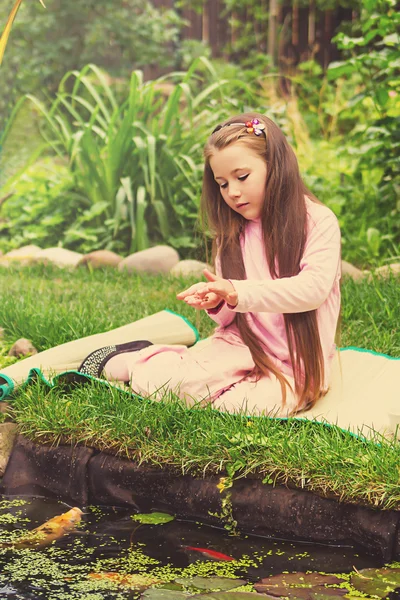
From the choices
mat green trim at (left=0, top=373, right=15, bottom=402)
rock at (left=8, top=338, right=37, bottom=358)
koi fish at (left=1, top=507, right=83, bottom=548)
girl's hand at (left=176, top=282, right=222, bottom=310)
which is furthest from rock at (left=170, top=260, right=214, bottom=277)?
koi fish at (left=1, top=507, right=83, bottom=548)

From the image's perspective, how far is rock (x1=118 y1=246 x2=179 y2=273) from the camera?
589cm

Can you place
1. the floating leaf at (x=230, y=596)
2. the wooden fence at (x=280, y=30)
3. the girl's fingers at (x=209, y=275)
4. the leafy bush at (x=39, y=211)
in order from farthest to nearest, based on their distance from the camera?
1. the wooden fence at (x=280, y=30)
2. the leafy bush at (x=39, y=211)
3. the girl's fingers at (x=209, y=275)
4. the floating leaf at (x=230, y=596)

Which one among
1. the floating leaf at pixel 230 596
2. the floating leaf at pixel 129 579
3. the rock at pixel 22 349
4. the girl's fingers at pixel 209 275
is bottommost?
the floating leaf at pixel 129 579

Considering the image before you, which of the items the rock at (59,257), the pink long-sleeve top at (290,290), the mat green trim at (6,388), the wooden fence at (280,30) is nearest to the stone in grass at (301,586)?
the pink long-sleeve top at (290,290)

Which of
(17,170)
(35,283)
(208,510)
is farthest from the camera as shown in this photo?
(17,170)

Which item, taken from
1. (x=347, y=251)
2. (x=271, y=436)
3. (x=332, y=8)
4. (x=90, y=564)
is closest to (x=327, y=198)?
(x=347, y=251)

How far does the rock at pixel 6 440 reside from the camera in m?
3.07

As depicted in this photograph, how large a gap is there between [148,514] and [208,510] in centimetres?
22

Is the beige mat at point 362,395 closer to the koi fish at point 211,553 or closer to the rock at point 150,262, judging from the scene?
the koi fish at point 211,553

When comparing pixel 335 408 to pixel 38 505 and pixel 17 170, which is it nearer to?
pixel 38 505

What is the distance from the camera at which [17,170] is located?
778cm

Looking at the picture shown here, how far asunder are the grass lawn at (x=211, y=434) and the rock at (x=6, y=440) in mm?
50

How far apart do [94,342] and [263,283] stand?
109cm

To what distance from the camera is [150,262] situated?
5.92m
